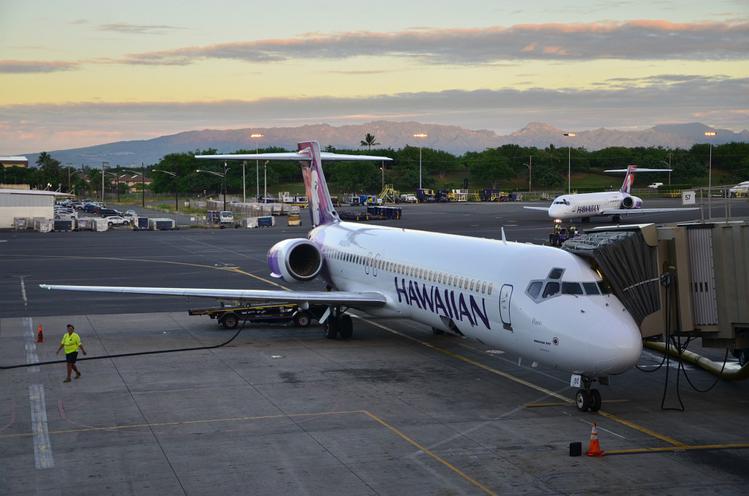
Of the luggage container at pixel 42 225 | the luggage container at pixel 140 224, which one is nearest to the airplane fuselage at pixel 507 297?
the luggage container at pixel 42 225

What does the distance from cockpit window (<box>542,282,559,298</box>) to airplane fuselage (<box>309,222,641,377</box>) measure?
0.02 metres

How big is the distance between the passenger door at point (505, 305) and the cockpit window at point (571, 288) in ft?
5.64

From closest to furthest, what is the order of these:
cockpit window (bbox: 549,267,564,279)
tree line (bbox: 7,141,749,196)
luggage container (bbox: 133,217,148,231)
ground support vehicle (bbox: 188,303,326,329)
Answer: cockpit window (bbox: 549,267,564,279), ground support vehicle (bbox: 188,303,326,329), luggage container (bbox: 133,217,148,231), tree line (bbox: 7,141,749,196)

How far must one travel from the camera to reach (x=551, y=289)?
21359mm

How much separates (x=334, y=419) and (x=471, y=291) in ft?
18.8

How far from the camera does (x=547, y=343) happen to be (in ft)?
68.6

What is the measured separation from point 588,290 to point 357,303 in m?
10.5

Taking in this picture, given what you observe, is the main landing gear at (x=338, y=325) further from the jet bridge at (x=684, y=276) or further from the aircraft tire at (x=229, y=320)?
the jet bridge at (x=684, y=276)

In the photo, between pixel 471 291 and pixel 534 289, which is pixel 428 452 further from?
pixel 471 291

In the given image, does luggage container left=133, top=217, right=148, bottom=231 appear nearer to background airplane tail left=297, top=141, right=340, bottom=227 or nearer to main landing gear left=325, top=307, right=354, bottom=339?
background airplane tail left=297, top=141, right=340, bottom=227

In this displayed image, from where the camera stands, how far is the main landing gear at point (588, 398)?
68.9ft

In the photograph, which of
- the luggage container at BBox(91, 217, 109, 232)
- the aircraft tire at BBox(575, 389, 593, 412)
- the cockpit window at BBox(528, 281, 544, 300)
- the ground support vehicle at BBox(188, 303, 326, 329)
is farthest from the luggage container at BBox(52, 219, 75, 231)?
the aircraft tire at BBox(575, 389, 593, 412)

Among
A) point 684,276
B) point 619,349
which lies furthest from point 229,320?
point 619,349

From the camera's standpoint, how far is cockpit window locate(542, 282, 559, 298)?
21.3 m
